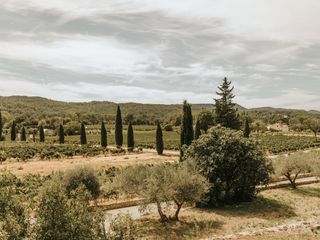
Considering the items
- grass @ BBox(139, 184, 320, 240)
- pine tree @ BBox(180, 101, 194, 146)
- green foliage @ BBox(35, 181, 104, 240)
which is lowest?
grass @ BBox(139, 184, 320, 240)

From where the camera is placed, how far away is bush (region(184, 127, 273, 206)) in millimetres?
35434

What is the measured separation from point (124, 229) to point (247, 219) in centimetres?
1744

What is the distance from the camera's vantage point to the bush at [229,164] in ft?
116

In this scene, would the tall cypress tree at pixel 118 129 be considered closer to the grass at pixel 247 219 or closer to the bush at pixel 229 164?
the grass at pixel 247 219

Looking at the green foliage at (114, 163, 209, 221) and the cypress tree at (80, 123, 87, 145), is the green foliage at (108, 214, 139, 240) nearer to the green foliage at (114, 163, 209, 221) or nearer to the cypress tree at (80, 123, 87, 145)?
the green foliage at (114, 163, 209, 221)

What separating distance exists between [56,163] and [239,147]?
113ft

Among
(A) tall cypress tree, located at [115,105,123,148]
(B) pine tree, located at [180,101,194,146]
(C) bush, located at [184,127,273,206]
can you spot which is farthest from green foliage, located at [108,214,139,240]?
(A) tall cypress tree, located at [115,105,123,148]

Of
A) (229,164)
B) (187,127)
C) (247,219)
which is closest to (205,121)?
(187,127)

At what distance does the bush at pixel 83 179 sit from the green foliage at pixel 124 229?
48.5 ft

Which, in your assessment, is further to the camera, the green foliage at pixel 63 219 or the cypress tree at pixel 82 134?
the cypress tree at pixel 82 134

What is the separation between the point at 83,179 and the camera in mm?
30484

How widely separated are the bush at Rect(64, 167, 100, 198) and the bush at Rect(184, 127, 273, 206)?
8.74 metres

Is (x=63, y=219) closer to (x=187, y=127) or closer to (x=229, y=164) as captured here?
(x=229, y=164)

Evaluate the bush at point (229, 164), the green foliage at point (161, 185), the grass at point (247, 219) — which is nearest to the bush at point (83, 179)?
the green foliage at point (161, 185)
